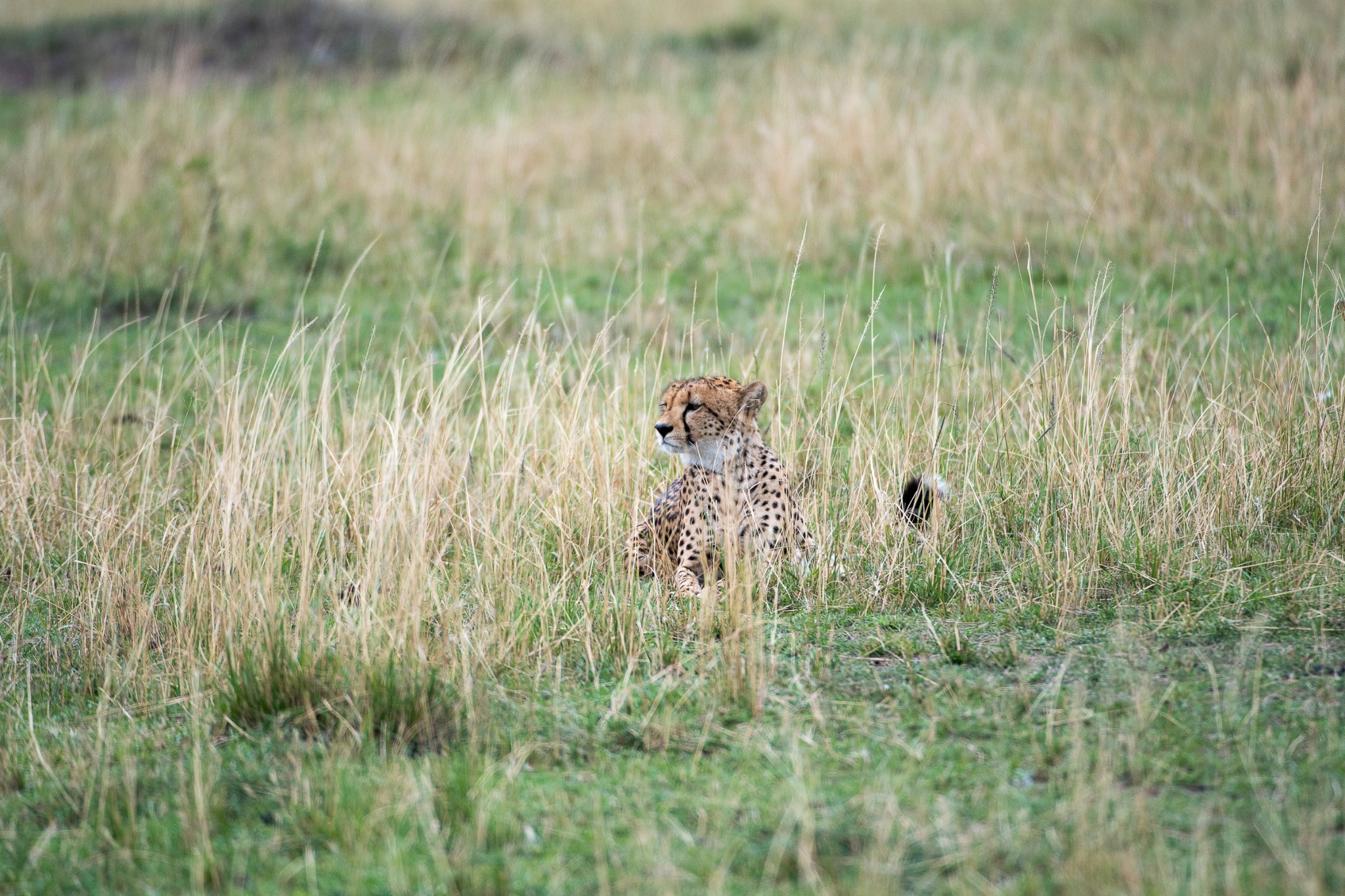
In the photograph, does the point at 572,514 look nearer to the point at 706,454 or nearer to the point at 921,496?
the point at 706,454

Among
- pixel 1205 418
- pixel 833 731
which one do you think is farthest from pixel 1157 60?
pixel 833 731

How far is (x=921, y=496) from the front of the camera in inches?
Answer: 158

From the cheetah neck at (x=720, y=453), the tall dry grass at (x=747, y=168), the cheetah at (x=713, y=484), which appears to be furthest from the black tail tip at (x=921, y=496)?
the tall dry grass at (x=747, y=168)

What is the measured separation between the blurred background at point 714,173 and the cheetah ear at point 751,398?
4.98 feet

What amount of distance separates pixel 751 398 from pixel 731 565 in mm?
766

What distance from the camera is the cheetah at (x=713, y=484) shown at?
397cm

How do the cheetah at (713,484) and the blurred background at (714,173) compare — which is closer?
the cheetah at (713,484)

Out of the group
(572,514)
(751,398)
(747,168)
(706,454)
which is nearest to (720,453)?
(706,454)

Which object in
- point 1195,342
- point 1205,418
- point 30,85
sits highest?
point 30,85

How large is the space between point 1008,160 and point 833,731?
5689mm

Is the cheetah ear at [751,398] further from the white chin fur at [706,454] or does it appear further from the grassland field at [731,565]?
the grassland field at [731,565]

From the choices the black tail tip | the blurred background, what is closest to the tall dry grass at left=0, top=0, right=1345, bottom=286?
the blurred background

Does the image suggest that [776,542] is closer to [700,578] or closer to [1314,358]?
[700,578]

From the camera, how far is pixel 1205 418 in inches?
174
